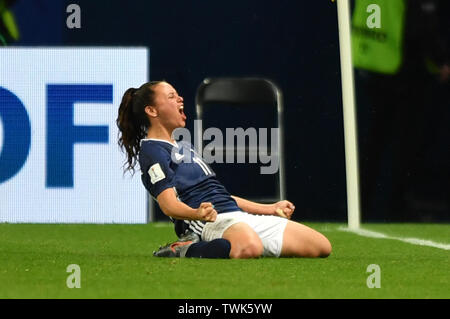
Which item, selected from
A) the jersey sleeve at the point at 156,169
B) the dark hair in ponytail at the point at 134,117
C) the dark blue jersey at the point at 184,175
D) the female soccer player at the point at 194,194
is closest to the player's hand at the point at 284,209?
the female soccer player at the point at 194,194

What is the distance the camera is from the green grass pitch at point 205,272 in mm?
3969

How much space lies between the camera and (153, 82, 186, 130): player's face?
17.5ft

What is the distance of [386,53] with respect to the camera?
8.28 meters

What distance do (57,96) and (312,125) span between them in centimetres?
201

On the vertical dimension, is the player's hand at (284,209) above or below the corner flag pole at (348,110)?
below

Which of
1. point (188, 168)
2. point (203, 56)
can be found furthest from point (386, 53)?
point (188, 168)

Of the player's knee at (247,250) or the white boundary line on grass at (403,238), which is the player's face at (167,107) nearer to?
the player's knee at (247,250)

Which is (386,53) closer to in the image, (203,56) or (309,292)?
(203,56)

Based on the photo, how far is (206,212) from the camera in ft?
16.0

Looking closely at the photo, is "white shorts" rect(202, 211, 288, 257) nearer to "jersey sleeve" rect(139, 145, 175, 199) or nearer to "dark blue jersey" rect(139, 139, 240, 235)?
"dark blue jersey" rect(139, 139, 240, 235)

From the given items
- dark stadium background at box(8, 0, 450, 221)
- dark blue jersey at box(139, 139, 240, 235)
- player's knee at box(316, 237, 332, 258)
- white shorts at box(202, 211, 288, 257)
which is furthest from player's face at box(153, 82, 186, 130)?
dark stadium background at box(8, 0, 450, 221)

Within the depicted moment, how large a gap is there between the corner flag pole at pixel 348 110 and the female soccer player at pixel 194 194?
2.59 m

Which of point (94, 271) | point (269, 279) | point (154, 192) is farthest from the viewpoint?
point (154, 192)
